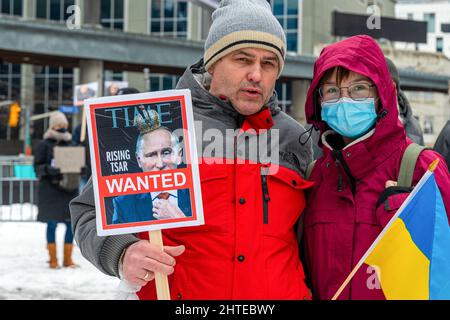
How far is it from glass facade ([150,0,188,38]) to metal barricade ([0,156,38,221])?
31681 mm

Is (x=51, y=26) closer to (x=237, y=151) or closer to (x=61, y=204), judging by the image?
(x=61, y=204)

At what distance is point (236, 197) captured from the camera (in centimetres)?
228

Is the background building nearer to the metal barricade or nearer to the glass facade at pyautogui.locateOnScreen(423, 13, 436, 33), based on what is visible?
the glass facade at pyautogui.locateOnScreen(423, 13, 436, 33)

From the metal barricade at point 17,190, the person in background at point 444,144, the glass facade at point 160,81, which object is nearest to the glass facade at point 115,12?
the glass facade at point 160,81

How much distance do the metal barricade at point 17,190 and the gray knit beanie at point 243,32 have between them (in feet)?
38.1

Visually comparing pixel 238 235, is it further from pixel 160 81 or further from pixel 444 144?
pixel 160 81

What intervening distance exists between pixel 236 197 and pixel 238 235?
136 millimetres

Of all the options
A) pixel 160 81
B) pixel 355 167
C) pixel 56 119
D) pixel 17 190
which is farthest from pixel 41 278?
pixel 160 81

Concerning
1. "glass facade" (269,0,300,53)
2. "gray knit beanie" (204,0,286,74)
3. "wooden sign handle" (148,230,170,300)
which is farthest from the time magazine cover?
"glass facade" (269,0,300,53)

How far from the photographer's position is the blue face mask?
2344mm

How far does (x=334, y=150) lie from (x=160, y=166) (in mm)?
711

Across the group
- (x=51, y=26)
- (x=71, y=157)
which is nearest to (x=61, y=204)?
(x=71, y=157)

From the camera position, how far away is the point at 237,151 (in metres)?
2.35

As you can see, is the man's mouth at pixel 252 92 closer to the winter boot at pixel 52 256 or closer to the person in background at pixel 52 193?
the person in background at pixel 52 193
